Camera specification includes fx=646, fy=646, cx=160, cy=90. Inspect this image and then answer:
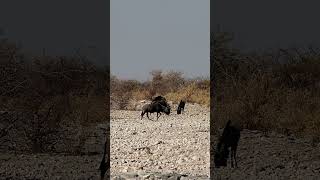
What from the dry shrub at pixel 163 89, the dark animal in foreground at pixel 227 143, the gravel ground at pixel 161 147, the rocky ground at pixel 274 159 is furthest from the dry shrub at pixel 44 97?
the dry shrub at pixel 163 89

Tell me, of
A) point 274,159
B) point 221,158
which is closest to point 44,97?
point 221,158

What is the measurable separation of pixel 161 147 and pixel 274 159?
1.90 meters

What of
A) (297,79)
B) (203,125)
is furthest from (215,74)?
(203,125)

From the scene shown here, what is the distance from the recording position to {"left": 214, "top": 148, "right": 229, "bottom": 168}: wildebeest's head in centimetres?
795

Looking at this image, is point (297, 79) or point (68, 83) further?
point (297, 79)

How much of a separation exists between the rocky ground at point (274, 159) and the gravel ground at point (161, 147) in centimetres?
46

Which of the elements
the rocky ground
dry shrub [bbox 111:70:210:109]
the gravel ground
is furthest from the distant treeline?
dry shrub [bbox 111:70:210:109]

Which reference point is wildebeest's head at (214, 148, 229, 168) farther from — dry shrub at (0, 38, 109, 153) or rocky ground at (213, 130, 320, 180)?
dry shrub at (0, 38, 109, 153)

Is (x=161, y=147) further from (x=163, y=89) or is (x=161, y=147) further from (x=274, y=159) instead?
(x=163, y=89)

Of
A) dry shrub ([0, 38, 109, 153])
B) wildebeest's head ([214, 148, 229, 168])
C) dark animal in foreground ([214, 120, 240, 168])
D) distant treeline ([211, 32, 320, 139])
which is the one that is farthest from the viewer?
distant treeline ([211, 32, 320, 139])

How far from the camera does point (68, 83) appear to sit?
42.3 feet

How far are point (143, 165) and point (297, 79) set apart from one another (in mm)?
8057

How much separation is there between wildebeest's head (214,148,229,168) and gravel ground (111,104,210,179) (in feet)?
0.46

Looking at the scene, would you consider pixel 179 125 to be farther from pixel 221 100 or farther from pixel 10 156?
pixel 10 156
